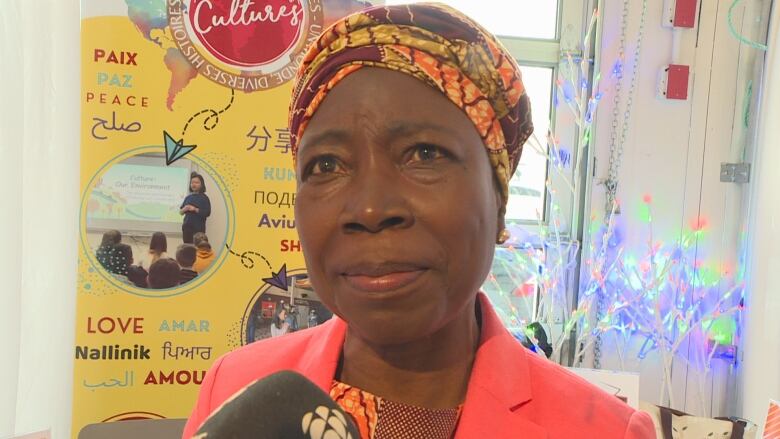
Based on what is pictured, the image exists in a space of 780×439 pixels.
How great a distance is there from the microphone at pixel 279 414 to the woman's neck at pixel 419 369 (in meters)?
0.32

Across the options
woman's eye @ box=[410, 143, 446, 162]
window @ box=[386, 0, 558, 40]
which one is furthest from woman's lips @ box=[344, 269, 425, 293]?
window @ box=[386, 0, 558, 40]

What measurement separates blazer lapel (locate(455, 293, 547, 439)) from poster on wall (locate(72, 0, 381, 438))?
38.6 inches

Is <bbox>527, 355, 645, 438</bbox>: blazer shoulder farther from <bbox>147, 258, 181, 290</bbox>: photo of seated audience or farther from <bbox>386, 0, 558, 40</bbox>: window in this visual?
<bbox>386, 0, 558, 40</bbox>: window

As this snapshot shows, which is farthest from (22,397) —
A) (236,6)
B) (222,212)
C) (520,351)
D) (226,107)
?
(520,351)

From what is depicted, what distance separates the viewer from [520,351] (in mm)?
842

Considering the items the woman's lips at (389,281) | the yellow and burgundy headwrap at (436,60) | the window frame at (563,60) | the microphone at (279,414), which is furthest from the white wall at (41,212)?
the microphone at (279,414)

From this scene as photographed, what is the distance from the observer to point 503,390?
77 cm

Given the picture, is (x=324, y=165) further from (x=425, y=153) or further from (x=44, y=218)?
(x=44, y=218)

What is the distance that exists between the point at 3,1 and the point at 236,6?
0.52 metres

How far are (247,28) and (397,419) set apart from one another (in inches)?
47.3

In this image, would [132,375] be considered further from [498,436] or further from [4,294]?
[498,436]

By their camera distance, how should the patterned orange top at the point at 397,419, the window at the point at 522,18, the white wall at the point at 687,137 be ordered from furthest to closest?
the window at the point at 522,18, the white wall at the point at 687,137, the patterned orange top at the point at 397,419

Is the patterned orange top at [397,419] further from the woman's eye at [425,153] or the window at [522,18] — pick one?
the window at [522,18]

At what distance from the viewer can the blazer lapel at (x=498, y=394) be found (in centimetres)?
74
